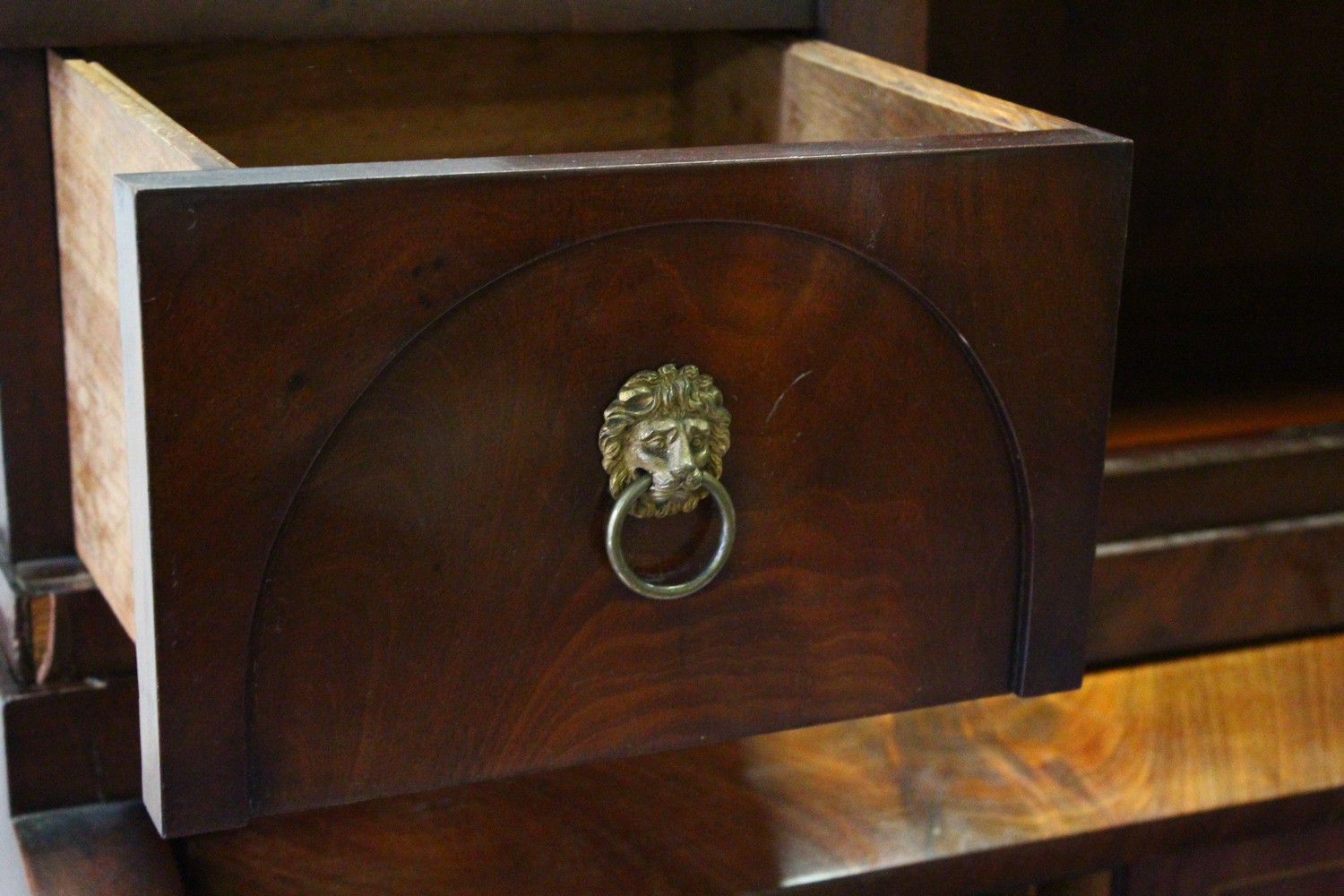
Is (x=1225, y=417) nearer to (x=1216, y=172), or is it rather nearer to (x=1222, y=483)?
(x=1222, y=483)

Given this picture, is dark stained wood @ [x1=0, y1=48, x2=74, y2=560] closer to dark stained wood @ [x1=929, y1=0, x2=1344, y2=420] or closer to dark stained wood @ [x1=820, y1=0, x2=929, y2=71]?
dark stained wood @ [x1=820, y1=0, x2=929, y2=71]

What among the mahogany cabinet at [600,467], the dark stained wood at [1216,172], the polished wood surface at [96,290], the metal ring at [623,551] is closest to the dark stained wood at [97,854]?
the mahogany cabinet at [600,467]

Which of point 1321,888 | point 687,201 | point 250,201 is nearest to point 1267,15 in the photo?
point 1321,888

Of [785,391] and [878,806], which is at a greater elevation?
[785,391]

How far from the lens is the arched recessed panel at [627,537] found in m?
0.56

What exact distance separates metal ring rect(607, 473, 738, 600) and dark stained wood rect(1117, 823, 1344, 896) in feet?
1.36

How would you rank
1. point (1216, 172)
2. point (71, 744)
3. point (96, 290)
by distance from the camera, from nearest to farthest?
point (96, 290)
point (71, 744)
point (1216, 172)

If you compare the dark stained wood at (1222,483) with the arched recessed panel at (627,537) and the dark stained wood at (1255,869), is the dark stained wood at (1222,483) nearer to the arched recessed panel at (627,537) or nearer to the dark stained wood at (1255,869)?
the dark stained wood at (1255,869)

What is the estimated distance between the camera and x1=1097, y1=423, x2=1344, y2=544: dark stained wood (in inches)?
37.7

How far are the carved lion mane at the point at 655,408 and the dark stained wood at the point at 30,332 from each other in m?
0.35

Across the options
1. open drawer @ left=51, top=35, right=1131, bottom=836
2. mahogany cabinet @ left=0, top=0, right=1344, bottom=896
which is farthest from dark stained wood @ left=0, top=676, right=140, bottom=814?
open drawer @ left=51, top=35, right=1131, bottom=836

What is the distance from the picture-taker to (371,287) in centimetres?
53

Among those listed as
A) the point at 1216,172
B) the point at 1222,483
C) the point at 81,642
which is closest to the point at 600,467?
the point at 81,642

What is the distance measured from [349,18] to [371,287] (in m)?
0.31
